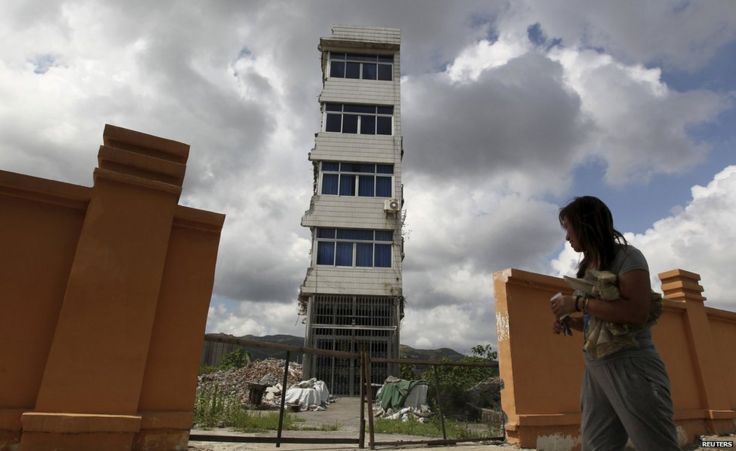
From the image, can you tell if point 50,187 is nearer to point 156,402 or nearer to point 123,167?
point 123,167

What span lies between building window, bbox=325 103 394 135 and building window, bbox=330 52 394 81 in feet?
4.70

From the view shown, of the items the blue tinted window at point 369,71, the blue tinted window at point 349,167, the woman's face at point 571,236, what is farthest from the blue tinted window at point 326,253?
the woman's face at point 571,236

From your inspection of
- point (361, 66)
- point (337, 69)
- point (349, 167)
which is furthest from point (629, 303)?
point (361, 66)

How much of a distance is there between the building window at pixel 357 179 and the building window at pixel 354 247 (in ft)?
4.95

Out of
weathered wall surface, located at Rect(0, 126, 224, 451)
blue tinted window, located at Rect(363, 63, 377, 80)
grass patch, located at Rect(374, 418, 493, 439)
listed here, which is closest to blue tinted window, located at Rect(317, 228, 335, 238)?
blue tinted window, located at Rect(363, 63, 377, 80)

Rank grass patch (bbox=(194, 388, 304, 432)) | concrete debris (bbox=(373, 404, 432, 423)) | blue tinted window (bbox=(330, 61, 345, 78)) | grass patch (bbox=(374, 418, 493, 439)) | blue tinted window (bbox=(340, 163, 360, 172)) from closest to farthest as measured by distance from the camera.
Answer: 1. grass patch (bbox=(194, 388, 304, 432))
2. grass patch (bbox=(374, 418, 493, 439))
3. concrete debris (bbox=(373, 404, 432, 423))
4. blue tinted window (bbox=(340, 163, 360, 172))
5. blue tinted window (bbox=(330, 61, 345, 78))

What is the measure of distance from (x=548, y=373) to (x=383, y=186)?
41.1 ft

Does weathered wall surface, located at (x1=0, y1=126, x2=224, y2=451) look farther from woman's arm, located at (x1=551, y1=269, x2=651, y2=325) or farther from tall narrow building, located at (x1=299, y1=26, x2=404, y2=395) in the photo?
tall narrow building, located at (x1=299, y1=26, x2=404, y2=395)

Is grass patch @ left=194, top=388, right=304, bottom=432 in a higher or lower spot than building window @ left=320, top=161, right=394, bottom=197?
lower

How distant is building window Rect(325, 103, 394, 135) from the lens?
1816 cm

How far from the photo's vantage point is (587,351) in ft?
7.12

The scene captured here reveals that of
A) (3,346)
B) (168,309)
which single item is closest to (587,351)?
(168,309)

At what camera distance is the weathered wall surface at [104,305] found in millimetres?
3398

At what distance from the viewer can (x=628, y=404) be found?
1.90 m
